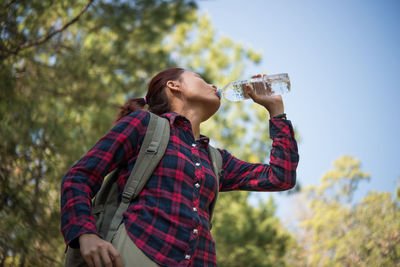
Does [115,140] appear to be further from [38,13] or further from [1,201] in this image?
[38,13]

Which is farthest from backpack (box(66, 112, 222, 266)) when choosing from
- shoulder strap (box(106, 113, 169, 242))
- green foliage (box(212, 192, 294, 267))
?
green foliage (box(212, 192, 294, 267))

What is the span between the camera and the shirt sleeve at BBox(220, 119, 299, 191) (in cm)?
191

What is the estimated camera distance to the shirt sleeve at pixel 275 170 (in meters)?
1.91

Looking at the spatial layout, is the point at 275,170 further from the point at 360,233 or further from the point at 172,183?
the point at 360,233

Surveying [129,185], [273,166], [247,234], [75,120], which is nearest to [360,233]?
[273,166]

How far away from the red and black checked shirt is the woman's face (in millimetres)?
167

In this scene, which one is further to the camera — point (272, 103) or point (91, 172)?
point (272, 103)

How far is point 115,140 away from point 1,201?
7.39 ft

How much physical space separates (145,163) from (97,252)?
1.35 ft

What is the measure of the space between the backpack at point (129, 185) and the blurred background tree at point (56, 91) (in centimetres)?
187

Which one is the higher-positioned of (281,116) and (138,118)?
(281,116)

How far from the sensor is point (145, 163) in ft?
5.25

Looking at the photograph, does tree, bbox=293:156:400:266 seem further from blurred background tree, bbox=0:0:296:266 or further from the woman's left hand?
blurred background tree, bbox=0:0:296:266

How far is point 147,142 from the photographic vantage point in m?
1.67
